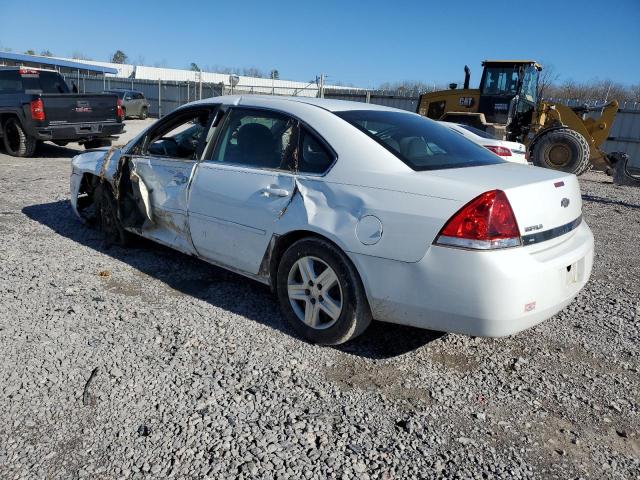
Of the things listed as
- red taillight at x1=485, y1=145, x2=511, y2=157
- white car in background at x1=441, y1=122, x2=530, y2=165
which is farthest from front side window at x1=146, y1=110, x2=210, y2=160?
red taillight at x1=485, y1=145, x2=511, y2=157

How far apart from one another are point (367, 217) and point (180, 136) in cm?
235

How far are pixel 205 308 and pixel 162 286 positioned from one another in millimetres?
613

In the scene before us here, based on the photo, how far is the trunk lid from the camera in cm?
1073

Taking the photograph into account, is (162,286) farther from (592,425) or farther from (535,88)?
(535,88)

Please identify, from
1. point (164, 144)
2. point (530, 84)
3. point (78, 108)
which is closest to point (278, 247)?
point (164, 144)

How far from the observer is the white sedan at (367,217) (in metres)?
2.75

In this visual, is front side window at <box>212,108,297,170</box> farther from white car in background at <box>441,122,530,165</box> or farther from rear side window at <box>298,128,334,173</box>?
white car in background at <box>441,122,530,165</box>

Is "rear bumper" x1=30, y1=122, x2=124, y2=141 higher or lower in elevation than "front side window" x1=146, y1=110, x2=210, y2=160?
lower

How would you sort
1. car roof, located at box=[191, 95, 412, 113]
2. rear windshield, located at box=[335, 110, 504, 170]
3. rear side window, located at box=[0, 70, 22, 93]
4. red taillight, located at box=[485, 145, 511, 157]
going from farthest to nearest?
rear side window, located at box=[0, 70, 22, 93] → red taillight, located at box=[485, 145, 511, 157] → car roof, located at box=[191, 95, 412, 113] → rear windshield, located at box=[335, 110, 504, 170]

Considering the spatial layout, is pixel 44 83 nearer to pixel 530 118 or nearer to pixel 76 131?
pixel 76 131

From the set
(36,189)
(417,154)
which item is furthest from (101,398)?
(36,189)

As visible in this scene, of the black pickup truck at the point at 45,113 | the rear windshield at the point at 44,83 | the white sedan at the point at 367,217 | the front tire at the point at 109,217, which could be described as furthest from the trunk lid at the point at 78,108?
the white sedan at the point at 367,217

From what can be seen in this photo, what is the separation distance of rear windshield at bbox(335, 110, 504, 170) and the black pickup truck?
9170 mm

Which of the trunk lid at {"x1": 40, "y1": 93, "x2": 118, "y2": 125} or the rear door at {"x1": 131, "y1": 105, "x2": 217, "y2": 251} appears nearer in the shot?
the rear door at {"x1": 131, "y1": 105, "x2": 217, "y2": 251}
